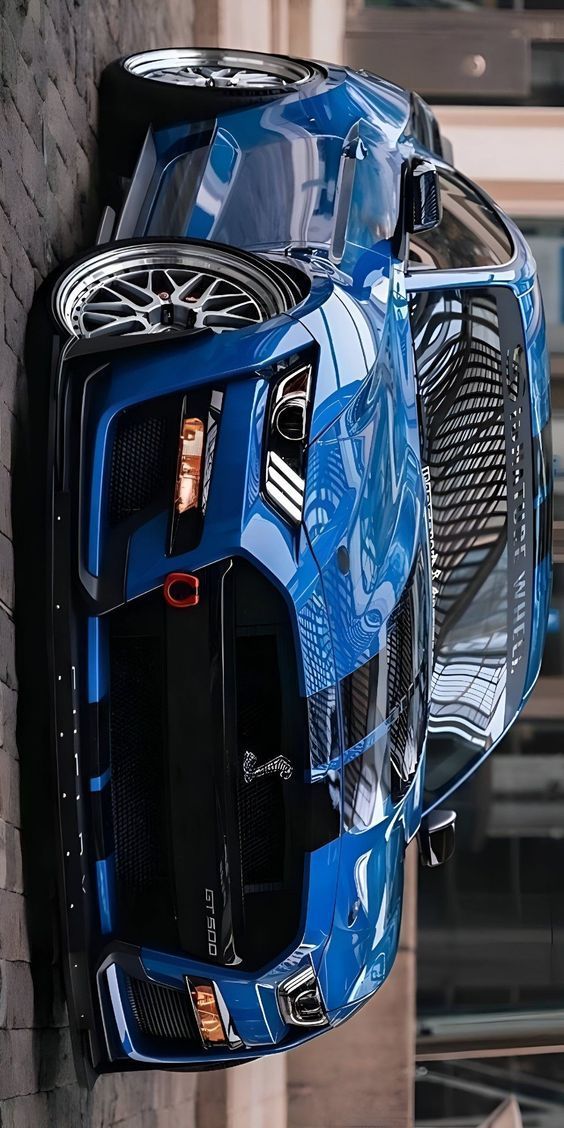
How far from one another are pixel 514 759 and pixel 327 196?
2554mm

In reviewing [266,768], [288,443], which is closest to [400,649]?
[266,768]

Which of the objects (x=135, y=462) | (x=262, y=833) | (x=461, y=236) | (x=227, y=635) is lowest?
(x=262, y=833)

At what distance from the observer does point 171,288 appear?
3.69 m

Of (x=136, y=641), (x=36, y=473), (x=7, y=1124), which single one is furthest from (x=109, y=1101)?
(x=36, y=473)

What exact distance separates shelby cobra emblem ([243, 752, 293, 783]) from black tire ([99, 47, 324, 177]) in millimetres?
2216

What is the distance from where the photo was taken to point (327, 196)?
13.3 ft

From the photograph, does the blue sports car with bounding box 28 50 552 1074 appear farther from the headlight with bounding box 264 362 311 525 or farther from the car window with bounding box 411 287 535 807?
the car window with bounding box 411 287 535 807

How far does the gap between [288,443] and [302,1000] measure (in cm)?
146

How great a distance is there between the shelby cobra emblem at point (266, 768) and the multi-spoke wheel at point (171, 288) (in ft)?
3.98

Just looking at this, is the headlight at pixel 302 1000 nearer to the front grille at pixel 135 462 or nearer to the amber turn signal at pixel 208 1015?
the amber turn signal at pixel 208 1015

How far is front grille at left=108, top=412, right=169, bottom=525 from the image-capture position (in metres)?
3.22

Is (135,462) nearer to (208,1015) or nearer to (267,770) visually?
(267,770)

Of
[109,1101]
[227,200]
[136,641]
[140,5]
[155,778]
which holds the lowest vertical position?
[109,1101]

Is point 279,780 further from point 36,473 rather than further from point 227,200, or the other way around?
point 227,200
